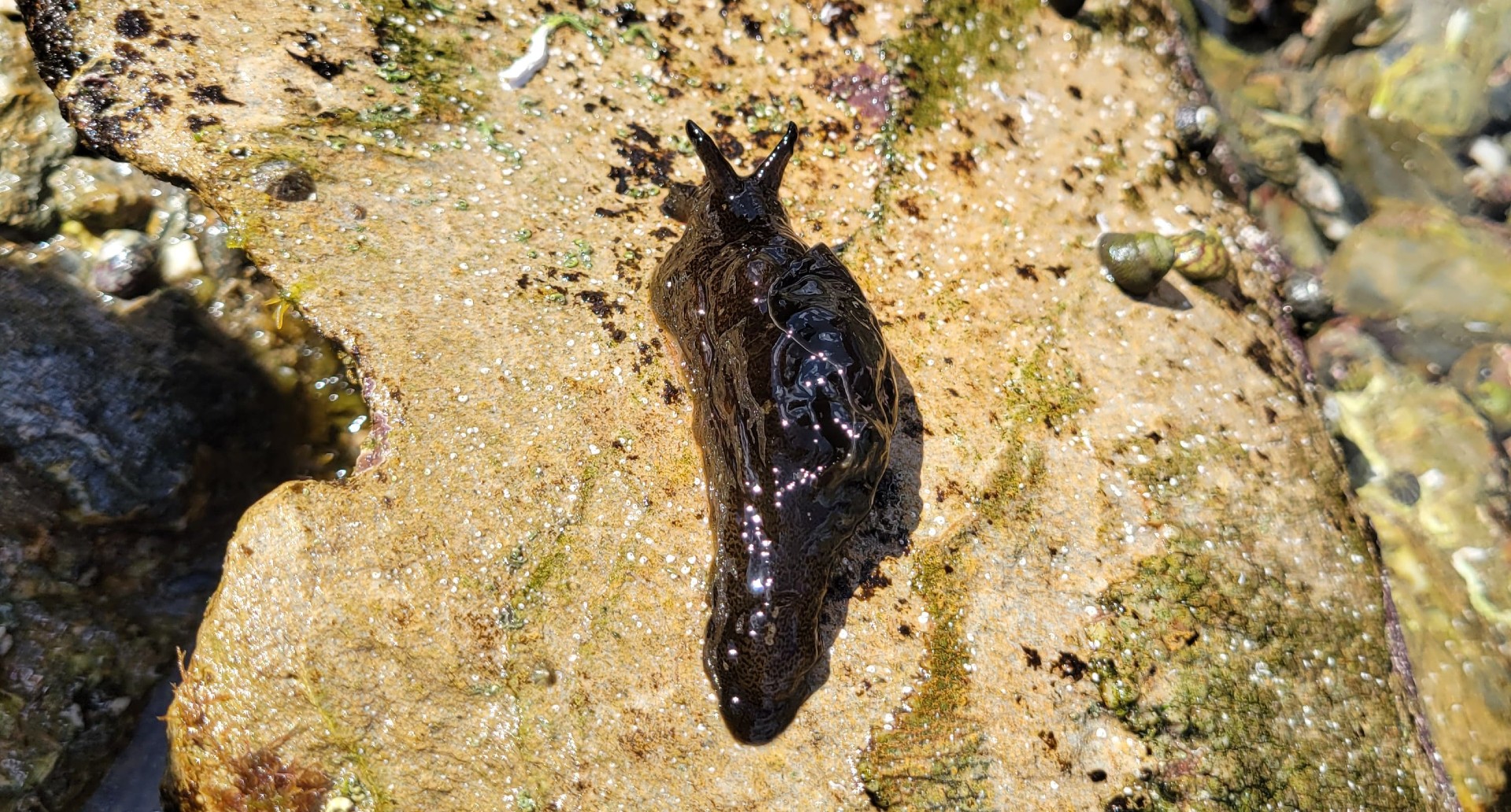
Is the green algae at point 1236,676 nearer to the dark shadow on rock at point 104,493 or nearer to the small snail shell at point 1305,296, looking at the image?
the small snail shell at point 1305,296

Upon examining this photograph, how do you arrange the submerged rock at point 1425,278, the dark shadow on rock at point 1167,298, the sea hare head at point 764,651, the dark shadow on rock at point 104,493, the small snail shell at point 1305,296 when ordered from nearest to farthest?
the sea hare head at point 764,651, the dark shadow on rock at point 104,493, the dark shadow on rock at point 1167,298, the small snail shell at point 1305,296, the submerged rock at point 1425,278

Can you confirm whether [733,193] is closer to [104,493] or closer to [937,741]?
[937,741]

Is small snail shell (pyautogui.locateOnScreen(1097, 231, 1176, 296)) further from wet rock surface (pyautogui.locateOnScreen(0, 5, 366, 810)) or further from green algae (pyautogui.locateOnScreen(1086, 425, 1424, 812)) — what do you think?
wet rock surface (pyautogui.locateOnScreen(0, 5, 366, 810))

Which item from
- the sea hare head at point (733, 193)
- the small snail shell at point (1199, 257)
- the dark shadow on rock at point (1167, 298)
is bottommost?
the dark shadow on rock at point (1167, 298)

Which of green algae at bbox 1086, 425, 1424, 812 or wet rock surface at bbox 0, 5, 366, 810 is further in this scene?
wet rock surface at bbox 0, 5, 366, 810

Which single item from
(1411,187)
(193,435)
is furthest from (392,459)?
(1411,187)

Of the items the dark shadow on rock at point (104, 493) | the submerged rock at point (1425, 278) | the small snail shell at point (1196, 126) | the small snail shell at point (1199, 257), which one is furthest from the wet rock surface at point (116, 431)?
the submerged rock at point (1425, 278)

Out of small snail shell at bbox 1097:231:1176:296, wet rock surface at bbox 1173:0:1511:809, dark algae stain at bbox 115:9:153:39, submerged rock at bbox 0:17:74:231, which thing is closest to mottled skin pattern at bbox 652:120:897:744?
small snail shell at bbox 1097:231:1176:296
